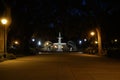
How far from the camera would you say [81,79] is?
48.3ft

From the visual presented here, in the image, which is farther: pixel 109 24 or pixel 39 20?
pixel 39 20

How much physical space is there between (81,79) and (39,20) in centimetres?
4592

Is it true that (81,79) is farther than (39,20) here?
No

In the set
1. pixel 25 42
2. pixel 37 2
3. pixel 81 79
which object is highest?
pixel 37 2

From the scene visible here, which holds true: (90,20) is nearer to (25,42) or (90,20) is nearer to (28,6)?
(28,6)

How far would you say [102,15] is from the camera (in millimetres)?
49094

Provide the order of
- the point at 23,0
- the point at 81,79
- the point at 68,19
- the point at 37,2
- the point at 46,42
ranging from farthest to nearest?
1. the point at 46,42
2. the point at 68,19
3. the point at 37,2
4. the point at 23,0
5. the point at 81,79

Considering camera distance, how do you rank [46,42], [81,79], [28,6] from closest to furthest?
1. [81,79]
2. [28,6]
3. [46,42]

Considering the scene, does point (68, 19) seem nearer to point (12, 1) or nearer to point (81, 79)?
point (12, 1)

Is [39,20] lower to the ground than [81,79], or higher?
higher

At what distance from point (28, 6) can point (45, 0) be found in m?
8.17

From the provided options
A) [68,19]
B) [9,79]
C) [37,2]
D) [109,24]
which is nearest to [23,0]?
[37,2]

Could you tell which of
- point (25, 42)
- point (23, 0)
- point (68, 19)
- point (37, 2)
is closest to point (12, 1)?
point (23, 0)

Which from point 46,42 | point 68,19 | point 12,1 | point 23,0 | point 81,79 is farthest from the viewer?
point 46,42
